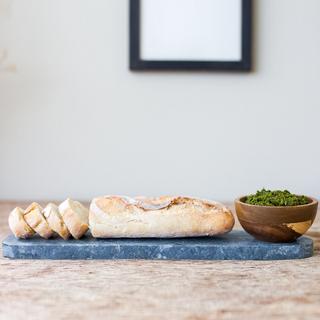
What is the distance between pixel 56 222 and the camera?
3.07 feet

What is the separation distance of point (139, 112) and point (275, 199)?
55 cm

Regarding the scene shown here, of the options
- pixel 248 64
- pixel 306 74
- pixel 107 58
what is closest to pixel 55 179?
pixel 107 58

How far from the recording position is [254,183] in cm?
140

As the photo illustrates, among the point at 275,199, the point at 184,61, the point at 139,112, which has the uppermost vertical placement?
the point at 184,61

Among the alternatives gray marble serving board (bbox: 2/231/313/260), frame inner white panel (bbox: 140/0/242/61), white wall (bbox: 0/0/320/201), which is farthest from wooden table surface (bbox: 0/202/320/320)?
frame inner white panel (bbox: 140/0/242/61)

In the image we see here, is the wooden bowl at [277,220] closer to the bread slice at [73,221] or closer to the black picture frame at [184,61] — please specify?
the bread slice at [73,221]

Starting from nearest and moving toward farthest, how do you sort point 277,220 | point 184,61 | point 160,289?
point 160,289 → point 277,220 → point 184,61

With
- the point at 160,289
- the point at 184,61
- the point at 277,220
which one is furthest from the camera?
the point at 184,61

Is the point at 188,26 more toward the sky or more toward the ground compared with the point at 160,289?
more toward the sky

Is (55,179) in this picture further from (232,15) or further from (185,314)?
(185,314)

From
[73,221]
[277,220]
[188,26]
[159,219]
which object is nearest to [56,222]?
[73,221]

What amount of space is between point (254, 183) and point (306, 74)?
0.30 meters

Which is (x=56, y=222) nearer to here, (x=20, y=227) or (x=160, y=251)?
(x=20, y=227)

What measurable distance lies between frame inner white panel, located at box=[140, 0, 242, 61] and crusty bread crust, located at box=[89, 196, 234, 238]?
530 mm
